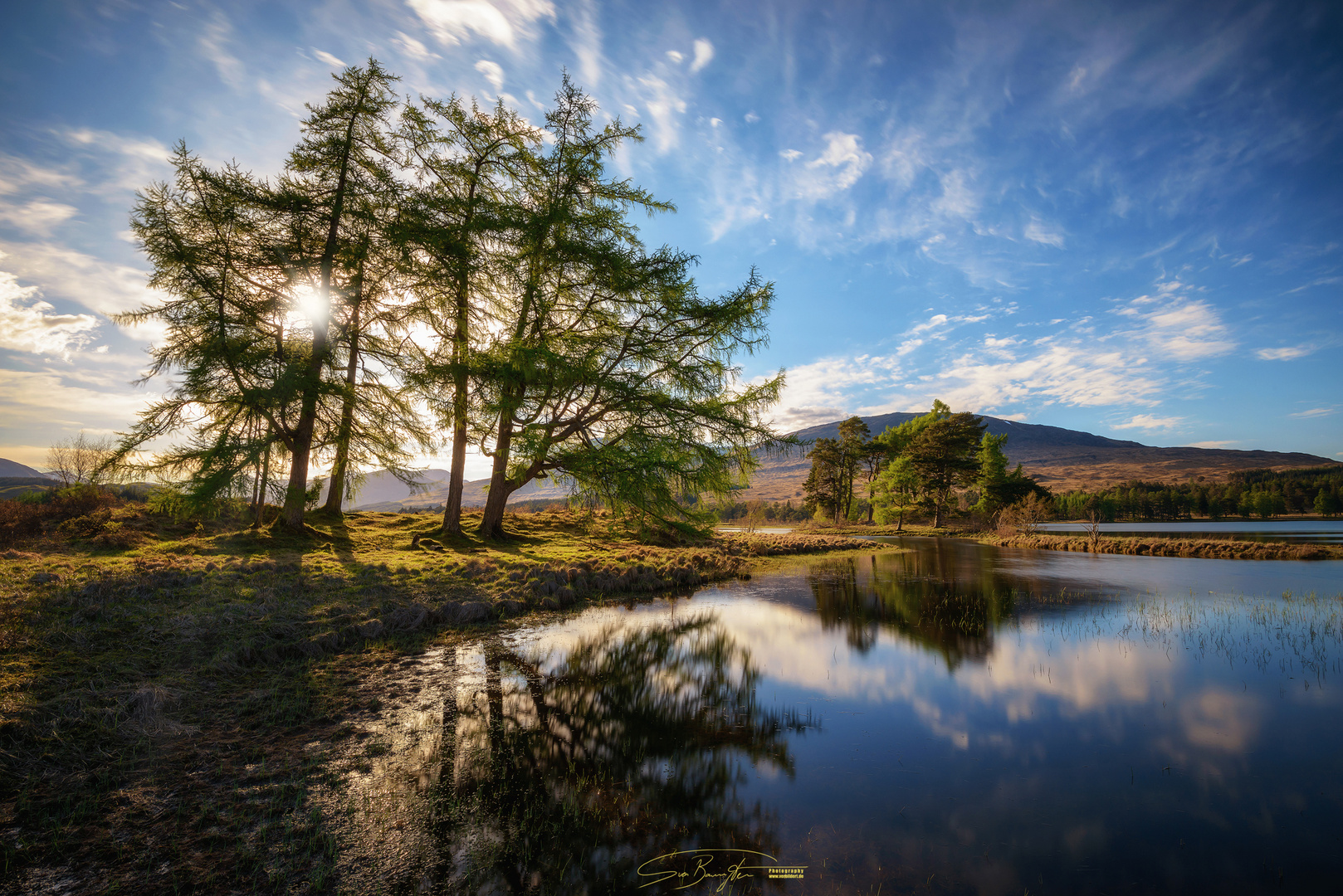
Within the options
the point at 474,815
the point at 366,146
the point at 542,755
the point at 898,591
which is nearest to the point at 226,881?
the point at 474,815

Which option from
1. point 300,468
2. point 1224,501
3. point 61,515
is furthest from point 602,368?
point 1224,501

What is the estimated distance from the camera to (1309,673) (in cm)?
805

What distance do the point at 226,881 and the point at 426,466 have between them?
17.0 metres

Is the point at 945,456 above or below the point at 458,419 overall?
above

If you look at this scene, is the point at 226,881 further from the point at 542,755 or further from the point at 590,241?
the point at 590,241

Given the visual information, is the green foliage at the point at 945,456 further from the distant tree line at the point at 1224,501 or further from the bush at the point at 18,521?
the bush at the point at 18,521

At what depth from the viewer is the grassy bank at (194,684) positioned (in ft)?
10.6

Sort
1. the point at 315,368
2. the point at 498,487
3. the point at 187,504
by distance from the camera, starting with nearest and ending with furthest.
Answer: the point at 187,504
the point at 315,368
the point at 498,487

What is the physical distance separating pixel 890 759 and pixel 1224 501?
106 meters

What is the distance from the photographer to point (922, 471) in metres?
49.9

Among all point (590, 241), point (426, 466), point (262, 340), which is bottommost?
point (426, 466)

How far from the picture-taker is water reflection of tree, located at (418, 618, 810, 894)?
137 inches

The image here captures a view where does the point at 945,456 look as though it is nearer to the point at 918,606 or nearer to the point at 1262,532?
the point at 1262,532

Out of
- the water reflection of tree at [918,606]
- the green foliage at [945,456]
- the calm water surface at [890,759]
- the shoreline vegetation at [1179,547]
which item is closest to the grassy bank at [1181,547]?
the shoreline vegetation at [1179,547]
